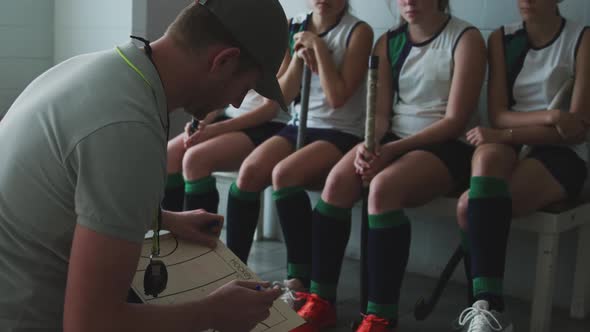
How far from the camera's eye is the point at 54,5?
381cm

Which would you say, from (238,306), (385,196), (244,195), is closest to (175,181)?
(244,195)

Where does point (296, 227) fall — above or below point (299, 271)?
above

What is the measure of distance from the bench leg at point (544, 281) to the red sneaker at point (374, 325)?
476 mm

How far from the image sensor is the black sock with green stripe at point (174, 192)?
2.82 metres

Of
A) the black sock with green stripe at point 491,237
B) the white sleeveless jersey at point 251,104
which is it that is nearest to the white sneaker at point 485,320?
the black sock with green stripe at point 491,237

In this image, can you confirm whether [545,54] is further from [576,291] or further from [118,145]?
[118,145]

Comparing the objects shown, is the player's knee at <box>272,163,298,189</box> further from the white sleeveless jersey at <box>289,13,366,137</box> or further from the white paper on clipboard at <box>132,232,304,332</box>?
the white paper on clipboard at <box>132,232,304,332</box>

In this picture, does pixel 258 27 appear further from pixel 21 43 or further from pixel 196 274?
pixel 21 43

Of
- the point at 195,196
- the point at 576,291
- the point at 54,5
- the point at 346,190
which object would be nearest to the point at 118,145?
the point at 346,190

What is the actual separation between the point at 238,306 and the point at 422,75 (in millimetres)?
1637

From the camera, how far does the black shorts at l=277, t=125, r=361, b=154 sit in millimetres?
2625

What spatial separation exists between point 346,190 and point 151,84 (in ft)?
4.51

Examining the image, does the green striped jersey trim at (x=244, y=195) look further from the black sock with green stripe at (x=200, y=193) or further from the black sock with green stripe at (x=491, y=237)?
the black sock with green stripe at (x=491, y=237)

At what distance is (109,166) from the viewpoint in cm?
96
